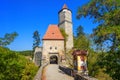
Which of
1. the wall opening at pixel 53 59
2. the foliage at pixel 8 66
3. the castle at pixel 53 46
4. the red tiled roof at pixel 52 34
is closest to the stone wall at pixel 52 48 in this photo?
the castle at pixel 53 46

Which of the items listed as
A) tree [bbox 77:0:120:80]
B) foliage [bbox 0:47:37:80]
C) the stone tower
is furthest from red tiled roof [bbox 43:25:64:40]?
tree [bbox 77:0:120:80]

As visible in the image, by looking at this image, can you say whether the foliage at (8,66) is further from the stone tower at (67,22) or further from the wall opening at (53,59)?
A: the stone tower at (67,22)

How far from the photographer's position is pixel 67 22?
2365 inches

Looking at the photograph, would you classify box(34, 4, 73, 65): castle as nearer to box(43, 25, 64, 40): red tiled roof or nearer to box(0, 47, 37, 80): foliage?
box(43, 25, 64, 40): red tiled roof

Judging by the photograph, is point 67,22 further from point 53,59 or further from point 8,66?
point 8,66

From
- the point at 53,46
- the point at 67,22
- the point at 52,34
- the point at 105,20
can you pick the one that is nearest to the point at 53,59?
the point at 53,46

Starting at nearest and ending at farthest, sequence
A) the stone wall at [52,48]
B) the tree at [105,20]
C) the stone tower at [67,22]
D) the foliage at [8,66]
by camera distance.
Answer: the tree at [105,20] < the foliage at [8,66] < the stone wall at [52,48] < the stone tower at [67,22]

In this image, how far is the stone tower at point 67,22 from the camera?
58.8 meters

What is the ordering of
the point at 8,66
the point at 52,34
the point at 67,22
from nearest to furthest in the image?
the point at 8,66 → the point at 52,34 → the point at 67,22

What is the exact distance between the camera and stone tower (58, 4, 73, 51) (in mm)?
58841

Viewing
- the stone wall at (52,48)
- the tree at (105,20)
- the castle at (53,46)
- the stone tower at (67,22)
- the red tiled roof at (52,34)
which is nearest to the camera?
the tree at (105,20)

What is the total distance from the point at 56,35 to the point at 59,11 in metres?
12.4

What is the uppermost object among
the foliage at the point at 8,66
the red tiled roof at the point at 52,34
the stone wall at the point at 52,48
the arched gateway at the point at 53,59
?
the red tiled roof at the point at 52,34

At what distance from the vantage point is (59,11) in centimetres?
6378
